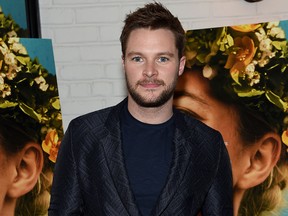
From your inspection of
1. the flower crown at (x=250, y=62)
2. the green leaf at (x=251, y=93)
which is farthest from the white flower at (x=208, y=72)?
the green leaf at (x=251, y=93)

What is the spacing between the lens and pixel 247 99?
8.41ft

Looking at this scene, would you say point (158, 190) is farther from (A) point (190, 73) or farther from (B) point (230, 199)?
(A) point (190, 73)

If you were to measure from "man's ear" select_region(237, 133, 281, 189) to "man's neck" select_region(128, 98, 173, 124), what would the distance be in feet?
2.14

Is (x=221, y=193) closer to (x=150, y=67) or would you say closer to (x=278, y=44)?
(x=150, y=67)

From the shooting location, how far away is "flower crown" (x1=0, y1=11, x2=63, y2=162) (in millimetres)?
2414

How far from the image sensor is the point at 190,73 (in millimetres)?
2602

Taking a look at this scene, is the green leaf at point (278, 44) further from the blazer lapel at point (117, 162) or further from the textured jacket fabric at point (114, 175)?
the blazer lapel at point (117, 162)

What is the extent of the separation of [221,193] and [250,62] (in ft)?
2.24

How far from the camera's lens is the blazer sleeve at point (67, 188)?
1.98m

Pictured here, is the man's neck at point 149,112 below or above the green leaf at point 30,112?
above

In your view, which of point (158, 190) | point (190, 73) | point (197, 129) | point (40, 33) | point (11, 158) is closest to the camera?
point (158, 190)

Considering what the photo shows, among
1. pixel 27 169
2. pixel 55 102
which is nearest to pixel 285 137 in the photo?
pixel 55 102

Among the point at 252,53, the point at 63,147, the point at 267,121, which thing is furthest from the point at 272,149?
the point at 63,147

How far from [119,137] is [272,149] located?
2.69 ft
